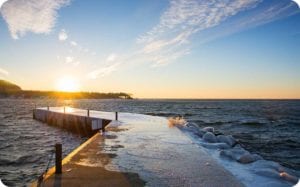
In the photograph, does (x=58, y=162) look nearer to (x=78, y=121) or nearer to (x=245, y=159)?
(x=245, y=159)

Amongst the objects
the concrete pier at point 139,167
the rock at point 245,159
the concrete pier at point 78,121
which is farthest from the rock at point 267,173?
the concrete pier at point 78,121

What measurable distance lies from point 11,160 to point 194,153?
33.0ft

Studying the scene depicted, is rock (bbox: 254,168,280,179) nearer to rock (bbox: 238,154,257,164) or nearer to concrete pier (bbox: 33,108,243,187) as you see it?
concrete pier (bbox: 33,108,243,187)

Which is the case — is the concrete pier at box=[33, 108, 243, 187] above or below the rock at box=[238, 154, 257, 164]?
above

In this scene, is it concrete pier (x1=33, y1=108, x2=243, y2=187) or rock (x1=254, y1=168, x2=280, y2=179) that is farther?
rock (x1=254, y1=168, x2=280, y2=179)

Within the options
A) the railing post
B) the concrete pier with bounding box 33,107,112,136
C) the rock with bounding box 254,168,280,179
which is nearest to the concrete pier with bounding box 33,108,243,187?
the railing post

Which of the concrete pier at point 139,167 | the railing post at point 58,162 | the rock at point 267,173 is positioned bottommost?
the rock at point 267,173

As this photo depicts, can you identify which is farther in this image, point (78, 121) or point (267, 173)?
point (78, 121)

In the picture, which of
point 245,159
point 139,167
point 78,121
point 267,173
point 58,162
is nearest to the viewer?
point 58,162

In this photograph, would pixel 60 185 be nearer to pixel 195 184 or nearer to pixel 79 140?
pixel 195 184

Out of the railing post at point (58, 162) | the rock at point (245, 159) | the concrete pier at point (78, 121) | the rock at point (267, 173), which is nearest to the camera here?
the railing post at point (58, 162)

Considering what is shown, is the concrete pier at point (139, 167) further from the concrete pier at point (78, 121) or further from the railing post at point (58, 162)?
the concrete pier at point (78, 121)

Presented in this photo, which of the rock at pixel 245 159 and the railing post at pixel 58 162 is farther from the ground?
the railing post at pixel 58 162

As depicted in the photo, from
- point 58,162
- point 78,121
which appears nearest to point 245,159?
point 58,162
